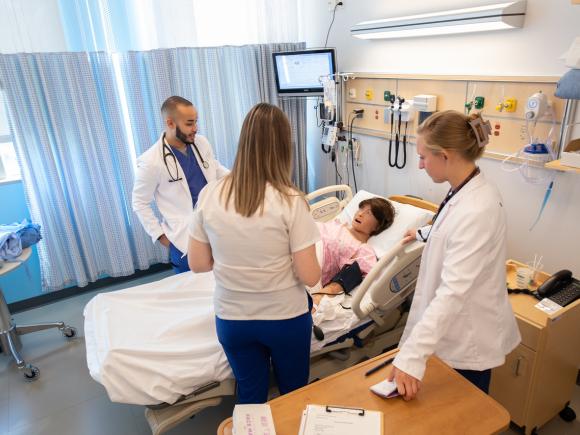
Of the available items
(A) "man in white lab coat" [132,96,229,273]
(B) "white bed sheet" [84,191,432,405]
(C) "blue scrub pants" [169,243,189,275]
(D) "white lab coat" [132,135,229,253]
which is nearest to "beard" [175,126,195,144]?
(A) "man in white lab coat" [132,96,229,273]

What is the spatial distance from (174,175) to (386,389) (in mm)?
1756

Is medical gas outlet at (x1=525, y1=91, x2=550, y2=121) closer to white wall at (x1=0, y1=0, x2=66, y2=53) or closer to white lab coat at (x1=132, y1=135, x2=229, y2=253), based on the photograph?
white lab coat at (x1=132, y1=135, x2=229, y2=253)

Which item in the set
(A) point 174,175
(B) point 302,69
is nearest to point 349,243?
(A) point 174,175

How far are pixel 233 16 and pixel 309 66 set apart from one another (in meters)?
0.79

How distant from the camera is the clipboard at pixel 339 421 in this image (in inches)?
44.9

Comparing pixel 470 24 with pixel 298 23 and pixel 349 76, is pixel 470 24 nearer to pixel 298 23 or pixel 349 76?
pixel 349 76

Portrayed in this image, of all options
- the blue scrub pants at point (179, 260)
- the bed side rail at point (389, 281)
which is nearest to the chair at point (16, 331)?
the blue scrub pants at point (179, 260)

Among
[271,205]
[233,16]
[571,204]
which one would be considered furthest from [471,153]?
[233,16]

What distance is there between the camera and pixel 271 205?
4.33 ft

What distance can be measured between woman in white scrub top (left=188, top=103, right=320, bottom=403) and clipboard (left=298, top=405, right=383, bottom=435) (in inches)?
14.7

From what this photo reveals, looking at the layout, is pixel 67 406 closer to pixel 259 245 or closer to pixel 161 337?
pixel 161 337

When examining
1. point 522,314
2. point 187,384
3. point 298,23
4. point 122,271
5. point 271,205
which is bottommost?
point 122,271

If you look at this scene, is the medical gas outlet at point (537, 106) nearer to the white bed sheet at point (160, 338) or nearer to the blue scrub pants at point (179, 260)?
the white bed sheet at point (160, 338)

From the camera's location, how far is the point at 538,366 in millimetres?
1861
